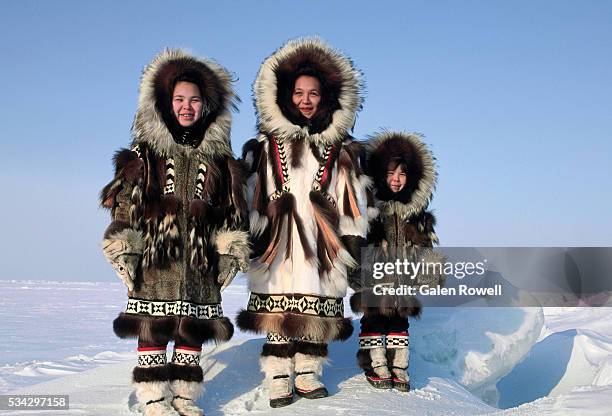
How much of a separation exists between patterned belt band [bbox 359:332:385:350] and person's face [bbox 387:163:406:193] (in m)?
1.12

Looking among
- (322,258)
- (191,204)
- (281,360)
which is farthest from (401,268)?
(191,204)

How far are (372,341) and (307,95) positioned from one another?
1883mm

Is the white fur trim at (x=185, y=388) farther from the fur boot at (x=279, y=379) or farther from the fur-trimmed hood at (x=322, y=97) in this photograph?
the fur-trimmed hood at (x=322, y=97)

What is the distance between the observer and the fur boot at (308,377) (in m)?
3.95

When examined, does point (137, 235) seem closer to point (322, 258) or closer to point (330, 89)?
point (322, 258)

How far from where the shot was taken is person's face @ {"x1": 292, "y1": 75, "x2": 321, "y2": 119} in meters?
4.19

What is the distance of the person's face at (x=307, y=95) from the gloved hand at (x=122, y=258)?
61.4 inches

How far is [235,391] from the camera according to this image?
4.16 metres

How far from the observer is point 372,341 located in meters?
4.47

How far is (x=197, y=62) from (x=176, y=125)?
0.43 m

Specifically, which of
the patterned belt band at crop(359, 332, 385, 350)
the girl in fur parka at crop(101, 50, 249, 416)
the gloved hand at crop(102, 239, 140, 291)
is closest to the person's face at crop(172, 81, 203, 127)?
the girl in fur parka at crop(101, 50, 249, 416)

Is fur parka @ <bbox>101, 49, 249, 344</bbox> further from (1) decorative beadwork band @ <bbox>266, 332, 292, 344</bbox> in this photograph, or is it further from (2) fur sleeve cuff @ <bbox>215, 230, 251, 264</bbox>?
(1) decorative beadwork band @ <bbox>266, 332, 292, 344</bbox>

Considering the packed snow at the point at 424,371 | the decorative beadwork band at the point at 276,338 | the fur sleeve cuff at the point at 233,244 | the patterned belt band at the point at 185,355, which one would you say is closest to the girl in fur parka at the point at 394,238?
the packed snow at the point at 424,371

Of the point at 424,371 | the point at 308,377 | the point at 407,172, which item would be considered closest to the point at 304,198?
the point at 407,172
